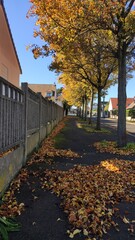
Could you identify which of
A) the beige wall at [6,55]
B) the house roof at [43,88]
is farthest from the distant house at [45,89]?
the beige wall at [6,55]

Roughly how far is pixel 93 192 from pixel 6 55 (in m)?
9.11

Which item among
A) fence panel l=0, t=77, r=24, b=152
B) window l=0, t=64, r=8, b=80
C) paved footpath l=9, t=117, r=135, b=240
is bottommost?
paved footpath l=9, t=117, r=135, b=240

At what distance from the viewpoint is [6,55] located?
12102mm

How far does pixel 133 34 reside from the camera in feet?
33.6

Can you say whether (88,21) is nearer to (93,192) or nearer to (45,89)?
(93,192)

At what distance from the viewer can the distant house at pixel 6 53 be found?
10933 mm

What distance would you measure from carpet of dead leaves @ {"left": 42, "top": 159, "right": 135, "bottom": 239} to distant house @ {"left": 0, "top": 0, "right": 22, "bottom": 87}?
679 cm

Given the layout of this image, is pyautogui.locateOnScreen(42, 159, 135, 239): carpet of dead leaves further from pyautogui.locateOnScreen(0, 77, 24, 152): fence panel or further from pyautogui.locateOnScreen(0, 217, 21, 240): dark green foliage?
pyautogui.locateOnScreen(0, 77, 24, 152): fence panel

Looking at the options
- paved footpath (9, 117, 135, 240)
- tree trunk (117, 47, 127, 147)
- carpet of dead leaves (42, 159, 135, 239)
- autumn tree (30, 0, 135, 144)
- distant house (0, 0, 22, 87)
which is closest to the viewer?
paved footpath (9, 117, 135, 240)

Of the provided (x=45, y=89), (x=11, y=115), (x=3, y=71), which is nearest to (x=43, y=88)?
(x=45, y=89)

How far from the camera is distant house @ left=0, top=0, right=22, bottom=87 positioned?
430 inches

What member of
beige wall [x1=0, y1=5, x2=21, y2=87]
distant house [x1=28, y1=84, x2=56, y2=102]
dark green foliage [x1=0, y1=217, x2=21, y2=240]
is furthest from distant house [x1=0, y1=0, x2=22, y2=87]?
distant house [x1=28, y1=84, x2=56, y2=102]

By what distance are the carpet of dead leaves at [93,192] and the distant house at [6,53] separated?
267 inches

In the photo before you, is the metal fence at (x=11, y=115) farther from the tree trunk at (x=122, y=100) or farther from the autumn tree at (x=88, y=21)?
the tree trunk at (x=122, y=100)
